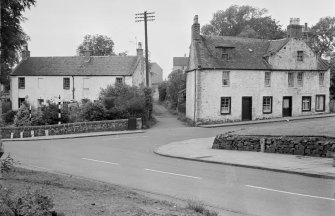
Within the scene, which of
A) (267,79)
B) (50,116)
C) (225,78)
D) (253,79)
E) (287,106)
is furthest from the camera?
(287,106)

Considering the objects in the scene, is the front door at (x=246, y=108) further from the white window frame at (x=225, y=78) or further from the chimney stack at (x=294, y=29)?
the chimney stack at (x=294, y=29)

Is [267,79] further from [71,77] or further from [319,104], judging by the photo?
[71,77]

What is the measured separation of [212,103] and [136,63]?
15.1 metres

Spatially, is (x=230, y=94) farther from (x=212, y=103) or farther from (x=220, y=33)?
(x=220, y=33)

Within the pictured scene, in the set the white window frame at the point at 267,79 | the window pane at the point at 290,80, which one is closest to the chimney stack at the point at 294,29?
the window pane at the point at 290,80

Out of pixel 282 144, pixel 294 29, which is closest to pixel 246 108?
pixel 294 29

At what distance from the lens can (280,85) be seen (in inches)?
1909

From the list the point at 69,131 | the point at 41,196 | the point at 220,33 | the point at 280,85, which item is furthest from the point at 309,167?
Result: the point at 220,33

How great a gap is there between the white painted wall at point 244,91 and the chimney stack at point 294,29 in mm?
4435

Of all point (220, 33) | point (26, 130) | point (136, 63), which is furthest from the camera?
point (220, 33)

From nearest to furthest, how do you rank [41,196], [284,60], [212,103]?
[41,196] → [212,103] → [284,60]

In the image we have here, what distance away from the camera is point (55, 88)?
2242 inches

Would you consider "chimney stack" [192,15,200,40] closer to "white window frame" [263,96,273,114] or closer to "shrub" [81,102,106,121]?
"white window frame" [263,96,273,114]

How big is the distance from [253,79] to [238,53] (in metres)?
3.51
